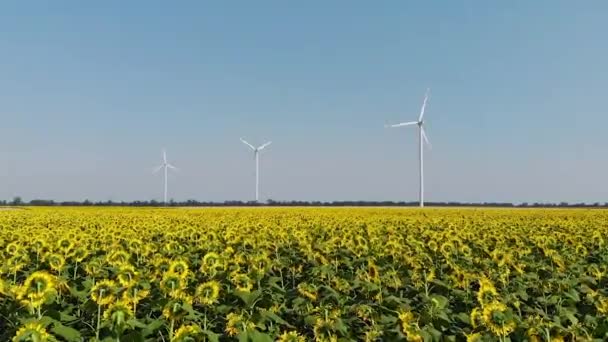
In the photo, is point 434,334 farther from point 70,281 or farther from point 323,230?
point 323,230

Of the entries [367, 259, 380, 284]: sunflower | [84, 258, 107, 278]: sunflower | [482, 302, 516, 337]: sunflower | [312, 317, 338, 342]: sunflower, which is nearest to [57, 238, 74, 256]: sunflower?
[84, 258, 107, 278]: sunflower

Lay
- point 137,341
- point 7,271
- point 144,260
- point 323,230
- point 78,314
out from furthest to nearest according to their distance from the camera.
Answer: point 323,230
point 144,260
point 7,271
point 78,314
point 137,341

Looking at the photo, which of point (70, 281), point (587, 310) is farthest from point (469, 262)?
point (70, 281)

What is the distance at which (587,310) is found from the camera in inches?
284

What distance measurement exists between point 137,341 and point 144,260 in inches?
222

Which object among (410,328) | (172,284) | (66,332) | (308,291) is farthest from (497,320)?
(66,332)

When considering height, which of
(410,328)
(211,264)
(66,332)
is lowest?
(66,332)

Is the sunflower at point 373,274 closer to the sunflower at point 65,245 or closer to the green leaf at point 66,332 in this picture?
the green leaf at point 66,332

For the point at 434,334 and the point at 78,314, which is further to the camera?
the point at 78,314

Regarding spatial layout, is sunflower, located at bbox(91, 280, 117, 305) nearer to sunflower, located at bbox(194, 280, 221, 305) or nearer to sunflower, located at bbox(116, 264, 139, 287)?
sunflower, located at bbox(116, 264, 139, 287)

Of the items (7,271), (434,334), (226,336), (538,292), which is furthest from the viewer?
(7,271)

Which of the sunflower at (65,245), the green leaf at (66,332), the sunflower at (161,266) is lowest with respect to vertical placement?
the green leaf at (66,332)

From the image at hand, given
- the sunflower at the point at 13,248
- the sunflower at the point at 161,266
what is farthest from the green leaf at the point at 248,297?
the sunflower at the point at 13,248

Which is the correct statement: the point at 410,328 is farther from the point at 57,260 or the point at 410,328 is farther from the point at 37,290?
the point at 57,260
